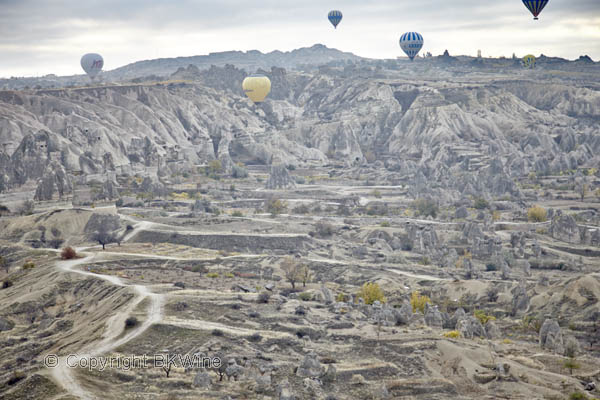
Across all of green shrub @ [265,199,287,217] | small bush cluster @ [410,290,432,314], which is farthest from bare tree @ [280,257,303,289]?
Result: green shrub @ [265,199,287,217]

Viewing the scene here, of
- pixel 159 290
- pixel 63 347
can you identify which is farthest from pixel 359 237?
pixel 63 347

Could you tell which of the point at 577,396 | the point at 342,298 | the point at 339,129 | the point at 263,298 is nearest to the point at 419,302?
the point at 342,298

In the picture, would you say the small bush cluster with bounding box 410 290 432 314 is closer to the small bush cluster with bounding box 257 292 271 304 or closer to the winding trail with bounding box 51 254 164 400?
the small bush cluster with bounding box 257 292 271 304

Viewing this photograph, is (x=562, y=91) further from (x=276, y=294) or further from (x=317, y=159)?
(x=276, y=294)

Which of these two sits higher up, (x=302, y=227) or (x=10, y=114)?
(x=10, y=114)

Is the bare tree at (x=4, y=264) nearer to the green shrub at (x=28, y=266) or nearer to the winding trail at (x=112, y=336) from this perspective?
the green shrub at (x=28, y=266)
